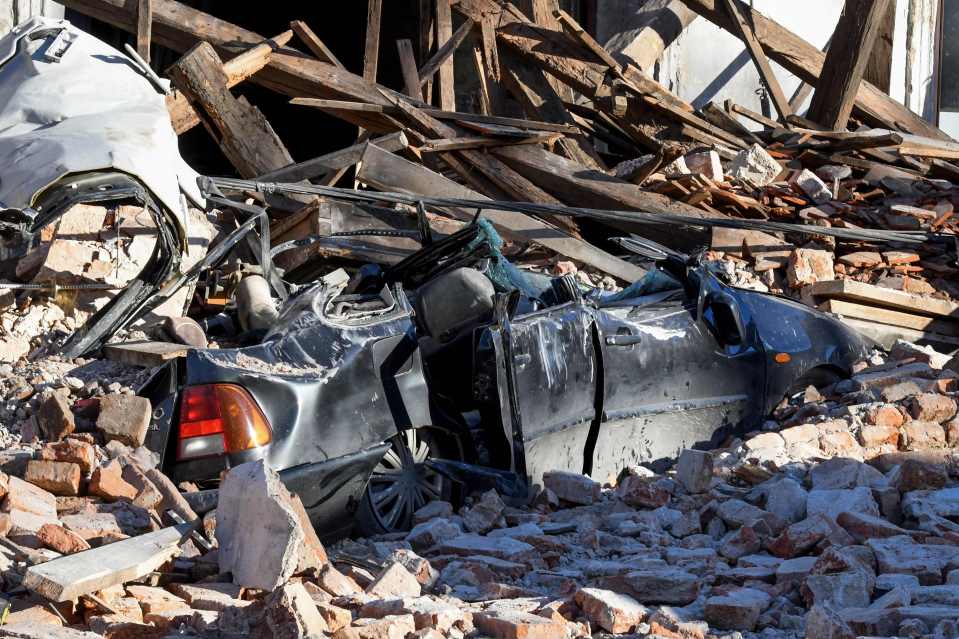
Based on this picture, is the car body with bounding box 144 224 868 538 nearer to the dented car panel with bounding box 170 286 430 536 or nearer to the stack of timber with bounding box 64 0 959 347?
the dented car panel with bounding box 170 286 430 536

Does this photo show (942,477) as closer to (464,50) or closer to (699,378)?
(699,378)

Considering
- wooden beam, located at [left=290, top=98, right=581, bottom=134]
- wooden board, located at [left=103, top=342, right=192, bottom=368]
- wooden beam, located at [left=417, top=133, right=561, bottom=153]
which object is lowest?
wooden board, located at [left=103, top=342, right=192, bottom=368]

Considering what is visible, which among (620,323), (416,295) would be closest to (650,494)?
(620,323)

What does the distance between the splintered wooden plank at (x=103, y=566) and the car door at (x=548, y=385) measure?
1.85m

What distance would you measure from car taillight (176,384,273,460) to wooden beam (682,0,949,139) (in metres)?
10.1

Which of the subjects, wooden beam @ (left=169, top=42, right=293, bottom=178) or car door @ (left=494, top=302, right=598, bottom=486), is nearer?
car door @ (left=494, top=302, right=598, bottom=486)

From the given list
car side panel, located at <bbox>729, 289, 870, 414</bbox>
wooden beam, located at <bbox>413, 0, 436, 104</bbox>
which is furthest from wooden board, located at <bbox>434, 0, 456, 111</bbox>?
car side panel, located at <bbox>729, 289, 870, 414</bbox>

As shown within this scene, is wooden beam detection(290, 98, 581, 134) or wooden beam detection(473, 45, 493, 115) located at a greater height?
wooden beam detection(473, 45, 493, 115)

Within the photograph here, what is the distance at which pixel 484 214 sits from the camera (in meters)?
10.9

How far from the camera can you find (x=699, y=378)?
7.01 m

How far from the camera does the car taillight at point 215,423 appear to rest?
17.1 ft

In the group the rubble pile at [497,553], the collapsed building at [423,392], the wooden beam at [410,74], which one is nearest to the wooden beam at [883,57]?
the collapsed building at [423,392]

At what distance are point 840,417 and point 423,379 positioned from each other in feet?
9.14

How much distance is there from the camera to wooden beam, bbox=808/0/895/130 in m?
12.8
